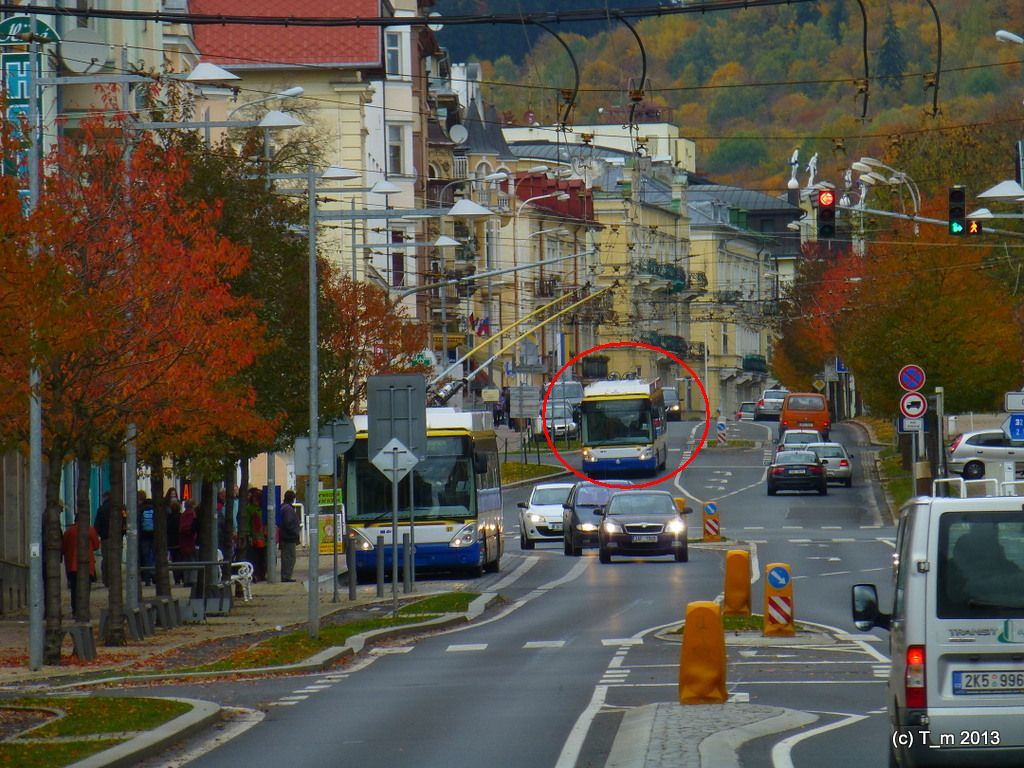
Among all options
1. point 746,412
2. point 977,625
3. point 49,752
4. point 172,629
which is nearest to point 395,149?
point 746,412

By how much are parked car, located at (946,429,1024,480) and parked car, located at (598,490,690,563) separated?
18.4 m

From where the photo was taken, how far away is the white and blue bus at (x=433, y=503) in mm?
40688

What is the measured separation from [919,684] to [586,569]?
31247 millimetres

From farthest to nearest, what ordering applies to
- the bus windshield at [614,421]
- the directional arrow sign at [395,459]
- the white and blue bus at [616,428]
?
the bus windshield at [614,421]
the white and blue bus at [616,428]
the directional arrow sign at [395,459]

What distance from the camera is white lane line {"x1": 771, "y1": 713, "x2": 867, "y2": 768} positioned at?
14.0 meters

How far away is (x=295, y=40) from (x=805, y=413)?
88.2ft

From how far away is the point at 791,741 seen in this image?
15.2 metres

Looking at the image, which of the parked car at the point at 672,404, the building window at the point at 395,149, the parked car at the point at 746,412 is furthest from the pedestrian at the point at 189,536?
the parked car at the point at 746,412

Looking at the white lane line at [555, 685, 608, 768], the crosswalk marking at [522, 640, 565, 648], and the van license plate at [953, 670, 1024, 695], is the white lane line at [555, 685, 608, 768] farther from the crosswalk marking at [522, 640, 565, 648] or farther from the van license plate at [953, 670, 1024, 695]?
the crosswalk marking at [522, 640, 565, 648]

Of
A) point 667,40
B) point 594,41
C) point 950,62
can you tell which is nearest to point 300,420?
point 594,41

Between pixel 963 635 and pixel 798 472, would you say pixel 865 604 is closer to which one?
pixel 963 635

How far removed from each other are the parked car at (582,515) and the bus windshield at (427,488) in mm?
6447

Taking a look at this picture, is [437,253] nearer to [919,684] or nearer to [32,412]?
[32,412]

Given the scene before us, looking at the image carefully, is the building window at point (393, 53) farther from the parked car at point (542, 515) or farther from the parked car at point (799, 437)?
the parked car at point (542, 515)
